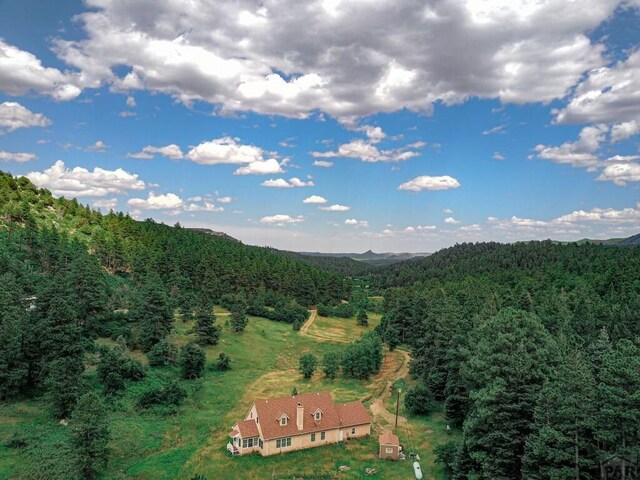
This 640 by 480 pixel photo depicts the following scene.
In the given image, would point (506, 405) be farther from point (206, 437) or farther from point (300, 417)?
point (206, 437)

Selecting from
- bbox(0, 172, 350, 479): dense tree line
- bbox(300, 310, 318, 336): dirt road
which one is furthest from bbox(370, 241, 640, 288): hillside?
bbox(0, 172, 350, 479): dense tree line

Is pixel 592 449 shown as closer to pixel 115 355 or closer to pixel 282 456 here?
pixel 282 456

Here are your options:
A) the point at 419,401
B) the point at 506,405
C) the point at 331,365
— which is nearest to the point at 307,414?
the point at 419,401

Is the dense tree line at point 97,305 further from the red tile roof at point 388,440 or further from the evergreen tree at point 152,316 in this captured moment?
the red tile roof at point 388,440

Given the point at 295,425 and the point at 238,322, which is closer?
the point at 295,425

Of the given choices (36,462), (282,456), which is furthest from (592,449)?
(36,462)
